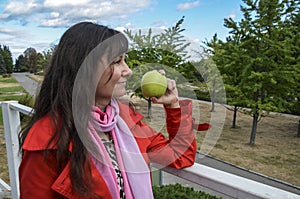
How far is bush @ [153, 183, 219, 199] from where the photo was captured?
5.18 ft

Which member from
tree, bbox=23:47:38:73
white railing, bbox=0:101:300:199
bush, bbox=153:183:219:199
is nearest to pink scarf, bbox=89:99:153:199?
white railing, bbox=0:101:300:199

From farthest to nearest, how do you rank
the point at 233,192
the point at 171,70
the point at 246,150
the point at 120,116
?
the point at 246,150 → the point at 120,116 → the point at 171,70 → the point at 233,192

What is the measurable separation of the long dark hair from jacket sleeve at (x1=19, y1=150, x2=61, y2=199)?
1.4 inches

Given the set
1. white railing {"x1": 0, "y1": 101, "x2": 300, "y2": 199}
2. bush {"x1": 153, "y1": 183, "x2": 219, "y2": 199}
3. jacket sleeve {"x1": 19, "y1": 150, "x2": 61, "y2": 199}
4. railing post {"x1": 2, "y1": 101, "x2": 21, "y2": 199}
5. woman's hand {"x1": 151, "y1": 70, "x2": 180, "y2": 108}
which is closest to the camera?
white railing {"x1": 0, "y1": 101, "x2": 300, "y2": 199}

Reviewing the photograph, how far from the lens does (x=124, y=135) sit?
3.04 feet

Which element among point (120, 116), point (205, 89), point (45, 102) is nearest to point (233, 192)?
point (205, 89)

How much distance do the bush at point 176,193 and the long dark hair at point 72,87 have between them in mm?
857

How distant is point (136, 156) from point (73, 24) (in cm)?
43

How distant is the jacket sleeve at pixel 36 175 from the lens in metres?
0.77

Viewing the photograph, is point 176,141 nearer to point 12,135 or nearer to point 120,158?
point 120,158

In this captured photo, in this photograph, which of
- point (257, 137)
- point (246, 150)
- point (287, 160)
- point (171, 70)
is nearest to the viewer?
point (171, 70)

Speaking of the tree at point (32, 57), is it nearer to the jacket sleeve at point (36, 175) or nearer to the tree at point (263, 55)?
the jacket sleeve at point (36, 175)

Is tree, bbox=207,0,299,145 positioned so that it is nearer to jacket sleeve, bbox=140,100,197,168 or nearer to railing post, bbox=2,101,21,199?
railing post, bbox=2,101,21,199

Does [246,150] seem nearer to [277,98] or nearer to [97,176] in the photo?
[277,98]
